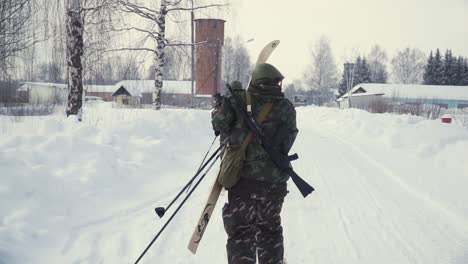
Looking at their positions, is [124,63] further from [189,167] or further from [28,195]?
[28,195]

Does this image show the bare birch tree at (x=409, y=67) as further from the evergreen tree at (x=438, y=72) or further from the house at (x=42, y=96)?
the house at (x=42, y=96)

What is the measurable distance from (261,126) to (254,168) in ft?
1.24

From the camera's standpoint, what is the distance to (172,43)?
16047 mm

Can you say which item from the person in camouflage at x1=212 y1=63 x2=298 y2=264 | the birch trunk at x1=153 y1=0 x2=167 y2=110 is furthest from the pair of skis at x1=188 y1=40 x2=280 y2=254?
the birch trunk at x1=153 y1=0 x2=167 y2=110

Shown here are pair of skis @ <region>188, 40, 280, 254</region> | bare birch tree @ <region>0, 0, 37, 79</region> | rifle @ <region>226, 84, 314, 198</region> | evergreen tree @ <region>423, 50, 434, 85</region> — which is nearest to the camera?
rifle @ <region>226, 84, 314, 198</region>

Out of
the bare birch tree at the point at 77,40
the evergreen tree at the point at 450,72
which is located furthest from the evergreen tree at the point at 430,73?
the bare birch tree at the point at 77,40

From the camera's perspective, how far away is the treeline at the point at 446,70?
77.1 metres

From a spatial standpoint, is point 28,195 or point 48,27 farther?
point 48,27

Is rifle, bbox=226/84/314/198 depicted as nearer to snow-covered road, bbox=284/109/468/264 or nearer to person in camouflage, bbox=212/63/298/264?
person in camouflage, bbox=212/63/298/264

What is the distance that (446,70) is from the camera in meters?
78.7

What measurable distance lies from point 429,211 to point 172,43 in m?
12.6

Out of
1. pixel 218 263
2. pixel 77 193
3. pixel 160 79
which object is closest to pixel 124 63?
pixel 160 79

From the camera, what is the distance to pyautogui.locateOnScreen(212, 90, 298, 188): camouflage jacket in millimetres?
3258

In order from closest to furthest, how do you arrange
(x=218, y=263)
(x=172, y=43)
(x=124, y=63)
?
(x=218, y=263) → (x=124, y=63) → (x=172, y=43)
